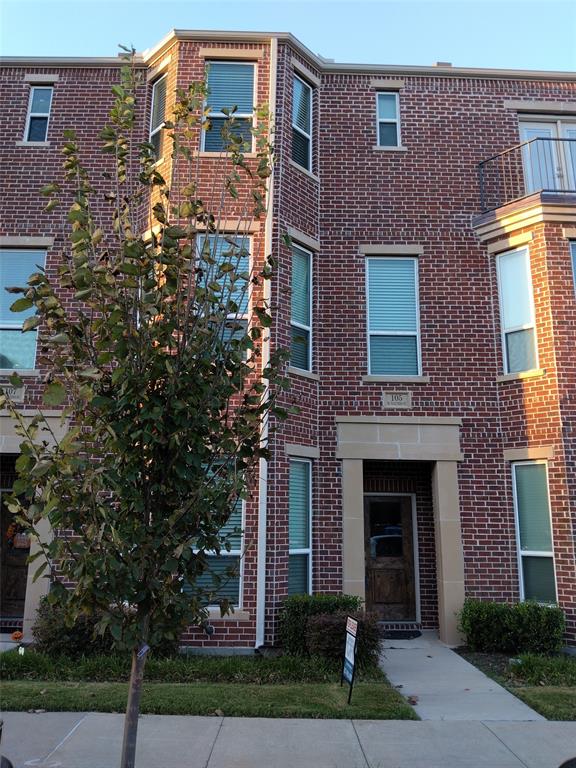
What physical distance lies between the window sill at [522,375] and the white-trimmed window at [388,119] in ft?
15.9

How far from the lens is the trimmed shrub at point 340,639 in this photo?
302 inches

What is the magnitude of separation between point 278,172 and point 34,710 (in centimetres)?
836

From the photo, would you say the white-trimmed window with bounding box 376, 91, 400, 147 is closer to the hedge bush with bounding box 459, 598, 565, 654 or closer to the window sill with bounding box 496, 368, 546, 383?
the window sill with bounding box 496, 368, 546, 383

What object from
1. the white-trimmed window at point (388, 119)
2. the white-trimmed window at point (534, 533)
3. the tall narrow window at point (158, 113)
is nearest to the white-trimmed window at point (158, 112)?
the tall narrow window at point (158, 113)

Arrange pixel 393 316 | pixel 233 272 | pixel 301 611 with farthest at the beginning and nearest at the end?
pixel 393 316 → pixel 301 611 → pixel 233 272

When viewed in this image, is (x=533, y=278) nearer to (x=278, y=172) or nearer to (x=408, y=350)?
(x=408, y=350)

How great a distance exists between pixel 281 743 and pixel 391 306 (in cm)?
734

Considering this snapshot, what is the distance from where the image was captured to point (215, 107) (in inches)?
423

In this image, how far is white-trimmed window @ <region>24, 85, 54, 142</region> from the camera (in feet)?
37.6

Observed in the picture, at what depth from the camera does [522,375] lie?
10.0 metres

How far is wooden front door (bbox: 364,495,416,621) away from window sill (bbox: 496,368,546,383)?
8.65 ft

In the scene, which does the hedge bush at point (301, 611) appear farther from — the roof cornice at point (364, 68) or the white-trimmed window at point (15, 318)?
the roof cornice at point (364, 68)

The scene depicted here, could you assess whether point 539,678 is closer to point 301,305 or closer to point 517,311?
point 517,311

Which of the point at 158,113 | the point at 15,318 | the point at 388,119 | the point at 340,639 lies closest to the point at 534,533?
the point at 340,639
